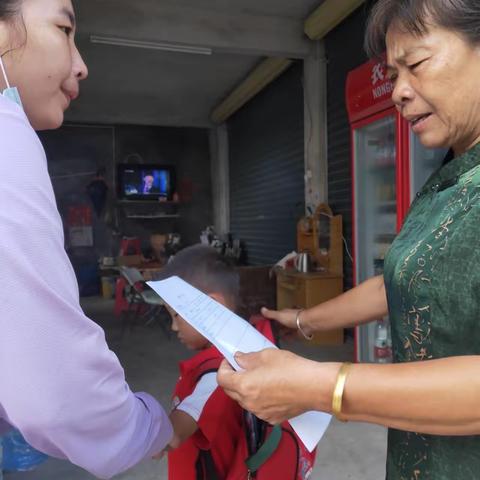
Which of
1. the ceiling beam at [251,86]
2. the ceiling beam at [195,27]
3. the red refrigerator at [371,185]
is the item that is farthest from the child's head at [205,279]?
the ceiling beam at [251,86]

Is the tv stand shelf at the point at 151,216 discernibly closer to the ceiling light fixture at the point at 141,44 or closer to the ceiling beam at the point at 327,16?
the ceiling light fixture at the point at 141,44

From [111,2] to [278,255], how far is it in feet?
13.0

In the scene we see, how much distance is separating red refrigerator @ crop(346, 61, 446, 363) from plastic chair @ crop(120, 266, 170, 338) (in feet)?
7.66

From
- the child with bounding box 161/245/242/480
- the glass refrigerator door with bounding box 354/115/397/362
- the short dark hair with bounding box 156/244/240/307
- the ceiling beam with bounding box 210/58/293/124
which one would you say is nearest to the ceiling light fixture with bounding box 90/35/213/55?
the ceiling beam with bounding box 210/58/293/124

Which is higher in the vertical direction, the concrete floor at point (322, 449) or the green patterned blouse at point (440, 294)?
the green patterned blouse at point (440, 294)

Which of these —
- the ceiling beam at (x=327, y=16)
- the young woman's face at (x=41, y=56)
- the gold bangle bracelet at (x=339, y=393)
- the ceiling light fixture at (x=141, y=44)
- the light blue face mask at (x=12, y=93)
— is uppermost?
the ceiling beam at (x=327, y=16)

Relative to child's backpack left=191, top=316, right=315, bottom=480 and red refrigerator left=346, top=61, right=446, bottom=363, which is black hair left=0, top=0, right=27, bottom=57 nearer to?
child's backpack left=191, top=316, right=315, bottom=480

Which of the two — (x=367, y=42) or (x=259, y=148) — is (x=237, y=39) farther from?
(x=367, y=42)

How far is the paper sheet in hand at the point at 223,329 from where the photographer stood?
2.39ft

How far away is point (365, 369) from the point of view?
63cm

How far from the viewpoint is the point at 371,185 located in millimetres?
3795

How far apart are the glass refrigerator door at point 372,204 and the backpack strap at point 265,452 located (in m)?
2.83

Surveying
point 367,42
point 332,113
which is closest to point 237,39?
point 332,113

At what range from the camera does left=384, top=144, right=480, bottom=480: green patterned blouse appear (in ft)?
2.21
